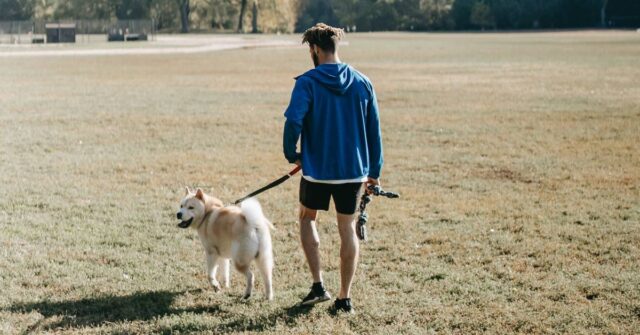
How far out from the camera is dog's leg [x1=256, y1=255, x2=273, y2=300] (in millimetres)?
5621

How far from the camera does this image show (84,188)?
1008 centimetres

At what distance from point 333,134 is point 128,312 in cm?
208

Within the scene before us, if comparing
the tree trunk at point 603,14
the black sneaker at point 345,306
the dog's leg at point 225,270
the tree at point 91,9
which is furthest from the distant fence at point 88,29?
the black sneaker at point 345,306

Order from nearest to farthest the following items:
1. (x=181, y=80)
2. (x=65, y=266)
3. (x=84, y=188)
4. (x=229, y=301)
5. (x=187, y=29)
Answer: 1. (x=229, y=301)
2. (x=65, y=266)
3. (x=84, y=188)
4. (x=181, y=80)
5. (x=187, y=29)

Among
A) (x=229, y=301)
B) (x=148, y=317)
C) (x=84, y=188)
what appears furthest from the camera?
(x=84, y=188)

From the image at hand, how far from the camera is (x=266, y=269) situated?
5.70 meters

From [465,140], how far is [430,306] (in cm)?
886

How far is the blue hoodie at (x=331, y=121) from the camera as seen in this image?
5133 mm

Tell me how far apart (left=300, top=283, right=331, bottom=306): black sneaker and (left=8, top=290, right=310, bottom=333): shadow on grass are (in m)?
0.06

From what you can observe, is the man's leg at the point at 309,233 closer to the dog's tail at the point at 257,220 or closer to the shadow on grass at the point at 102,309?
the dog's tail at the point at 257,220

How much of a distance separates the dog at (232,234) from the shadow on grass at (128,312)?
1.12ft

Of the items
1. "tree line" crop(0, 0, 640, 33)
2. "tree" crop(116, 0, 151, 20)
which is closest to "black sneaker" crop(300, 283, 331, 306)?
"tree line" crop(0, 0, 640, 33)

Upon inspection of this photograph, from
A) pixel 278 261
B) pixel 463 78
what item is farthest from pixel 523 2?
pixel 278 261

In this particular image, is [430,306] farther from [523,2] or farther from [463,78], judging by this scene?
[523,2]
